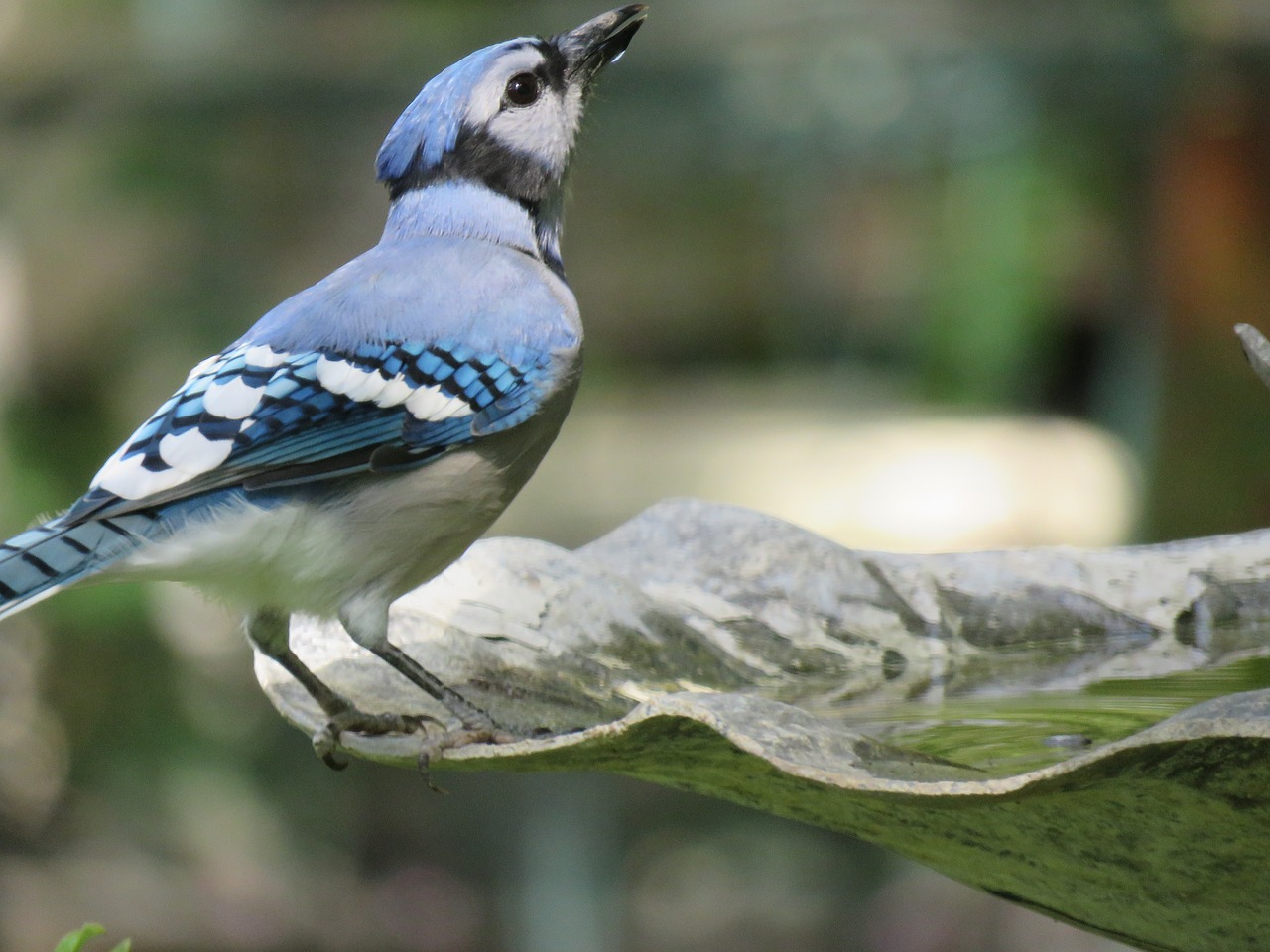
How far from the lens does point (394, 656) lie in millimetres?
2072

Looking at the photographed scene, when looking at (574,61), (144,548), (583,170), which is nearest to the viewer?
(144,548)

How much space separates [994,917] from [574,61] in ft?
12.5

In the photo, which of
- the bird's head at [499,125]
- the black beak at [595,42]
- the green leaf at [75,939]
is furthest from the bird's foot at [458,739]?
the black beak at [595,42]

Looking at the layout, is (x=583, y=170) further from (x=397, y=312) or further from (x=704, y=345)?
(x=397, y=312)

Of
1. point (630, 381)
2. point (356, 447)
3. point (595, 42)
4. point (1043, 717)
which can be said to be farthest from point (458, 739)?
point (630, 381)

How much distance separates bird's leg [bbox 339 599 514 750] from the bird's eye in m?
0.92

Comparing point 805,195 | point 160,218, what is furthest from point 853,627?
point 805,195

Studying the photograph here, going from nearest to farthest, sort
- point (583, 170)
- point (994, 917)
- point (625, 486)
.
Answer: point (994, 917) < point (625, 486) < point (583, 170)

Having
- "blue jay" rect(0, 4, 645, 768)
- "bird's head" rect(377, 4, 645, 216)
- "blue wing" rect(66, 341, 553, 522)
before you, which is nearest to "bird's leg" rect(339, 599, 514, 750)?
"blue jay" rect(0, 4, 645, 768)

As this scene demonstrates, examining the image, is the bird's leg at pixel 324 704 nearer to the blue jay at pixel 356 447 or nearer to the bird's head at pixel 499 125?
the blue jay at pixel 356 447

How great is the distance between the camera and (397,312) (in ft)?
7.24

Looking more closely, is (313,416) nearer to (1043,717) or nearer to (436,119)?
(436,119)

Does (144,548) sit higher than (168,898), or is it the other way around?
(144,548)

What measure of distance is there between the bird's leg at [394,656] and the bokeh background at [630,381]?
3.74 m
